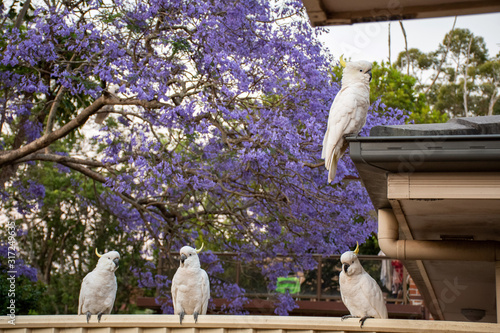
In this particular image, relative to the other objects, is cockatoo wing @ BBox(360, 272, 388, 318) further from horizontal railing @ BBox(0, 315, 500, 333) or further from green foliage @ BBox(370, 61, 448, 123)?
green foliage @ BBox(370, 61, 448, 123)

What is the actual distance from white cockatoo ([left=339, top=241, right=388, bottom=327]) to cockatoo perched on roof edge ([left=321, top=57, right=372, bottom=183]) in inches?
35.0

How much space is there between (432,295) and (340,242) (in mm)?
1602

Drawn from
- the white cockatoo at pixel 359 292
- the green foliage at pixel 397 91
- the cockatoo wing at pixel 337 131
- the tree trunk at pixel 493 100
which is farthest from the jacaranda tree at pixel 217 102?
the tree trunk at pixel 493 100

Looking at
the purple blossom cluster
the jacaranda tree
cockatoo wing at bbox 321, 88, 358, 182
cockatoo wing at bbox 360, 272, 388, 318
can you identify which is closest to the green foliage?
the jacaranda tree

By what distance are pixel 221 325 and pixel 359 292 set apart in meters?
1.05

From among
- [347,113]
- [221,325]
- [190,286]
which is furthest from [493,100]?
[221,325]

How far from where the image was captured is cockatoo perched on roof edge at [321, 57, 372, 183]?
3734mm

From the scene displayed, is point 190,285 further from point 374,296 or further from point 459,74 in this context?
point 459,74

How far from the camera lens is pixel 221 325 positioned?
12.8ft

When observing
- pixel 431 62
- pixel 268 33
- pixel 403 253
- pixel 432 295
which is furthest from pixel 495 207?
pixel 431 62

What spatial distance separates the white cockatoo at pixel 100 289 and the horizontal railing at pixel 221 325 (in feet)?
2.30

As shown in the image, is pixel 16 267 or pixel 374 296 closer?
pixel 374 296

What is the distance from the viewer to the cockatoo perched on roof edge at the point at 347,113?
147 inches

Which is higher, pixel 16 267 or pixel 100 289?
pixel 16 267
